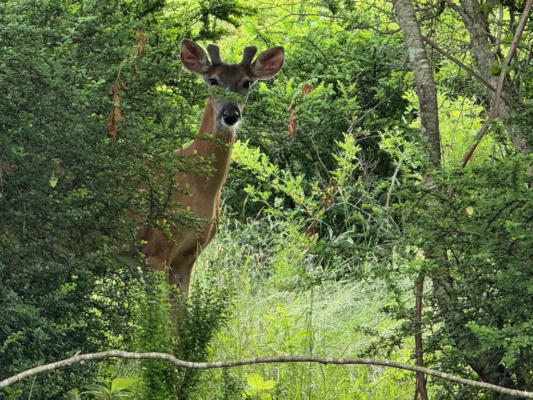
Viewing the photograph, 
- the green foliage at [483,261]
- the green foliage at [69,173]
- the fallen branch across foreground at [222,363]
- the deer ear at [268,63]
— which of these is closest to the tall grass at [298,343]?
the green foliage at [483,261]

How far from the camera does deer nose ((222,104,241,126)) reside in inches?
294

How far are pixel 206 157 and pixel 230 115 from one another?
1.22 feet

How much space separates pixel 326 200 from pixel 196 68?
194 cm

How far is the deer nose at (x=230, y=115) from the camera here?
7469 mm

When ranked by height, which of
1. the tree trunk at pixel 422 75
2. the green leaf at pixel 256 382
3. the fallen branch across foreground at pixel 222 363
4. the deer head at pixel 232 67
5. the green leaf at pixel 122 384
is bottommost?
the green leaf at pixel 122 384

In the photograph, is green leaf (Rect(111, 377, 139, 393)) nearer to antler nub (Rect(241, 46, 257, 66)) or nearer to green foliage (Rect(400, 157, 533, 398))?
green foliage (Rect(400, 157, 533, 398))

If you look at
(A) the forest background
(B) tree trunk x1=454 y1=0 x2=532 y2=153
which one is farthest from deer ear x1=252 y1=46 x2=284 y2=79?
(B) tree trunk x1=454 y1=0 x2=532 y2=153

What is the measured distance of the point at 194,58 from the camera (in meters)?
7.98

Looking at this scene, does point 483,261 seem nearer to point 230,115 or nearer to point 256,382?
point 256,382

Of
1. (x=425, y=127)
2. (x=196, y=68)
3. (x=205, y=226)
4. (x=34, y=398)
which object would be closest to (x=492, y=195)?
(x=425, y=127)

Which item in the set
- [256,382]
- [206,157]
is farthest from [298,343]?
[206,157]

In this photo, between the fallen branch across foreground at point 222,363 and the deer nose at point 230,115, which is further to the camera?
the deer nose at point 230,115

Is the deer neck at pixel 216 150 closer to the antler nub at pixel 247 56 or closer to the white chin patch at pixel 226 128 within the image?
the white chin patch at pixel 226 128

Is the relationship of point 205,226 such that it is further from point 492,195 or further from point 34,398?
point 492,195
